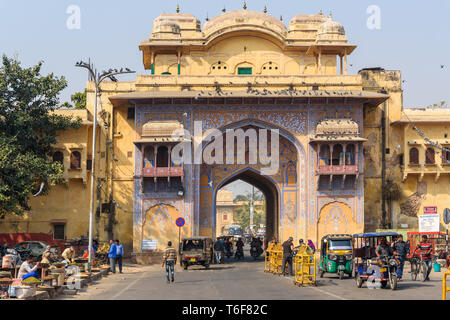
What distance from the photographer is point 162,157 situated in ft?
105

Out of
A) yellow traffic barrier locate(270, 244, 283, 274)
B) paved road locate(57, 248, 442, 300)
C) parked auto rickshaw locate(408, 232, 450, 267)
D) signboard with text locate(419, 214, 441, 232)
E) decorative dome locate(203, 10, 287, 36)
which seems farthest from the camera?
decorative dome locate(203, 10, 287, 36)

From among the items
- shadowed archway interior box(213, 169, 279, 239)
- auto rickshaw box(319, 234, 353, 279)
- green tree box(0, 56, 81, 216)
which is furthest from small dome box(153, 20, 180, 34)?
auto rickshaw box(319, 234, 353, 279)

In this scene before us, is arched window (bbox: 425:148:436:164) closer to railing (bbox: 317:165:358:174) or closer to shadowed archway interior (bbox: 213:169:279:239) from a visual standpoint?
railing (bbox: 317:165:358:174)

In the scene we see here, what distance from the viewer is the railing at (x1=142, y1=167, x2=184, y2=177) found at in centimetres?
3088

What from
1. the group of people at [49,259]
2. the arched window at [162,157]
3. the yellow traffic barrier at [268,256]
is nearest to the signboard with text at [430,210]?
the yellow traffic barrier at [268,256]

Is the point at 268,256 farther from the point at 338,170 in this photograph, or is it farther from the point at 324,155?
the point at 324,155

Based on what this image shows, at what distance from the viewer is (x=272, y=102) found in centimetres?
3161

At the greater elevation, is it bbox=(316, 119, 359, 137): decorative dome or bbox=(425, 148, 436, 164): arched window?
bbox=(316, 119, 359, 137): decorative dome

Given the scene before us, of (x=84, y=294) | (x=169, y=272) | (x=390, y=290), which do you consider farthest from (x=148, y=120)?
(x=390, y=290)

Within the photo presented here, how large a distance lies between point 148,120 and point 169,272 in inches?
499

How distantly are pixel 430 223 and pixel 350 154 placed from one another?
199 inches

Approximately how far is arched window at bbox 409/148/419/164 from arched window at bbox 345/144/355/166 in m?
3.57

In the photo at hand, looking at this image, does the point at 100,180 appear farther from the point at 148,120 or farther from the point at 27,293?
the point at 27,293
